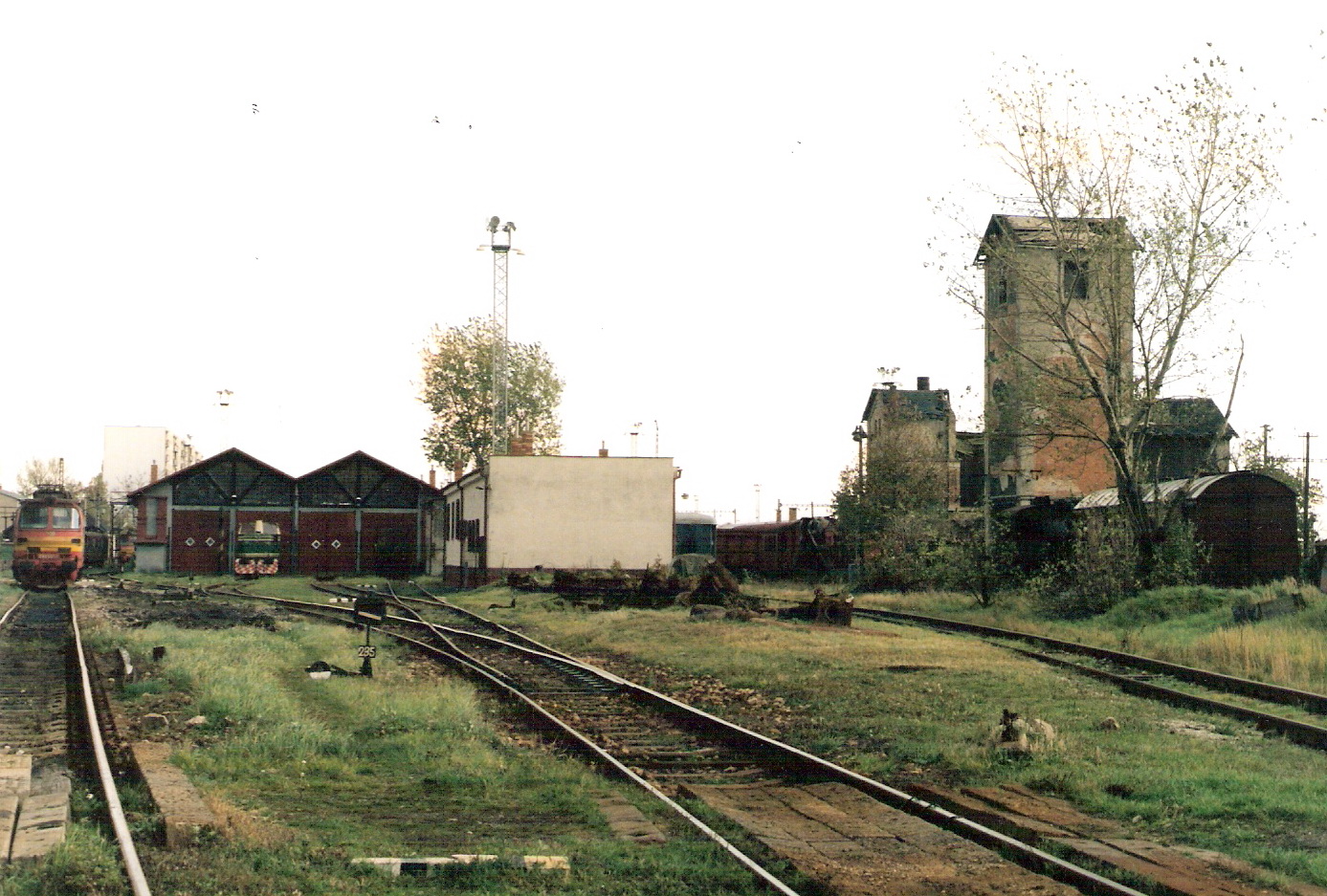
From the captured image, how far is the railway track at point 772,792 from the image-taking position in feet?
23.4

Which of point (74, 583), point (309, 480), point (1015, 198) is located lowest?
point (74, 583)

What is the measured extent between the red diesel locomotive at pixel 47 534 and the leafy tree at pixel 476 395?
39.2m

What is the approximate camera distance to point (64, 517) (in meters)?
40.0

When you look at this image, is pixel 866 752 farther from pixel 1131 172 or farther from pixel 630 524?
pixel 630 524

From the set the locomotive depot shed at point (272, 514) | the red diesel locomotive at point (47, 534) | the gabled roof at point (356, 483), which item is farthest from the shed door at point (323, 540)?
the red diesel locomotive at point (47, 534)

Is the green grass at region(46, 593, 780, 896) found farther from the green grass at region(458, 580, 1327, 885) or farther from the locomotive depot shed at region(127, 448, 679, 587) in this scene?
the locomotive depot shed at region(127, 448, 679, 587)

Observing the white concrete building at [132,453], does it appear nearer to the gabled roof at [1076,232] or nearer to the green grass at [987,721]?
the gabled roof at [1076,232]

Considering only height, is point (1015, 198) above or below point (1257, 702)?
above

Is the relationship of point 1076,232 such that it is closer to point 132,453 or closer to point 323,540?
point 323,540

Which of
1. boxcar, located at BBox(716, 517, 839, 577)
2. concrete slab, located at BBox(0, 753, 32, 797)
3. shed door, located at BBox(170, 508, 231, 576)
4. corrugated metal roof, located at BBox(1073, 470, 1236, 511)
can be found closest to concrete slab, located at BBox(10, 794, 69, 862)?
concrete slab, located at BBox(0, 753, 32, 797)

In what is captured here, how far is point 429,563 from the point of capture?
59.7 m

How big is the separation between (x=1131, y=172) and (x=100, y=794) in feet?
85.1

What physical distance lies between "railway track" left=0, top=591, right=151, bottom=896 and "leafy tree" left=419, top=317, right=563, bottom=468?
184 ft

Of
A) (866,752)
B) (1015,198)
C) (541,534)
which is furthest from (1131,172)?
(541,534)
